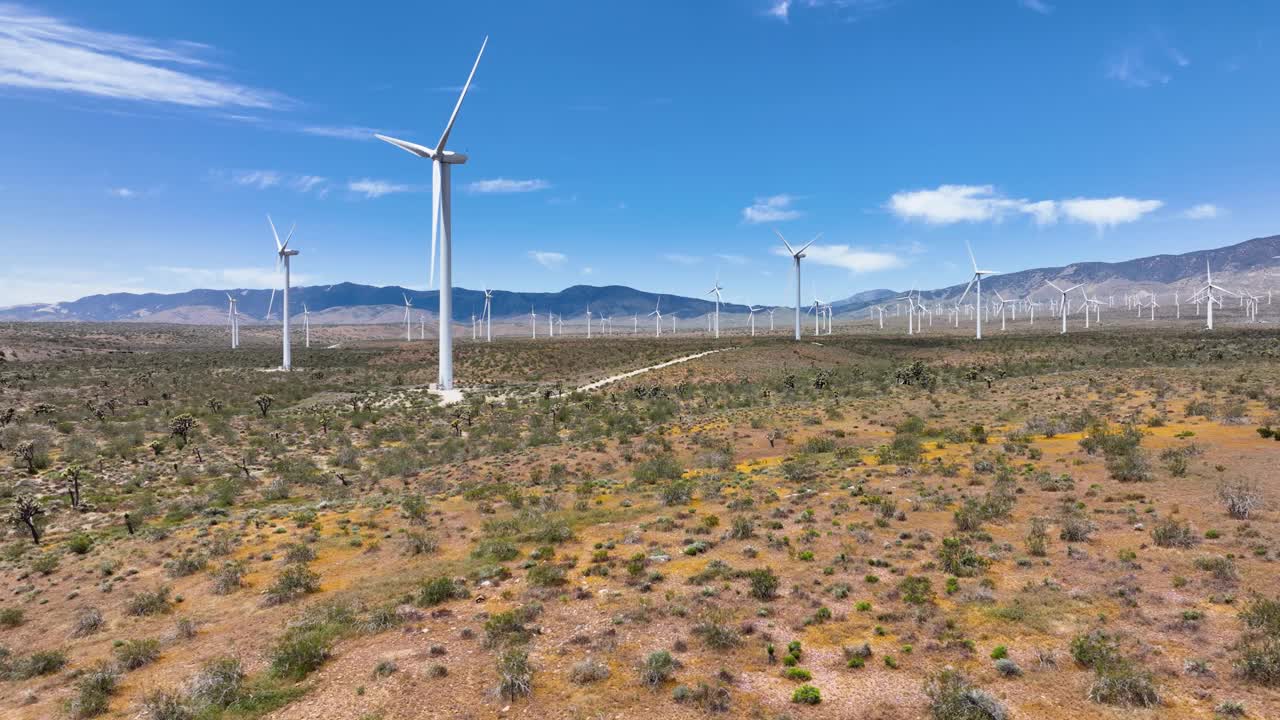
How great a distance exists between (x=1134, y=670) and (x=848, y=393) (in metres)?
45.1

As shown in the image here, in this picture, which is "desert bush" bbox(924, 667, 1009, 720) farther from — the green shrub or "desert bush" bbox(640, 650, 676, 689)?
"desert bush" bbox(640, 650, 676, 689)

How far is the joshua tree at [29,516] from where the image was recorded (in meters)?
24.5

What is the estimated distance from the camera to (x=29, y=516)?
2508cm

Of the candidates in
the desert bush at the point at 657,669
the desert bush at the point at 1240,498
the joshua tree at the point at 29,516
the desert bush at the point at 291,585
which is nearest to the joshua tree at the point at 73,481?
the joshua tree at the point at 29,516

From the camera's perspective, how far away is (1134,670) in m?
11.3

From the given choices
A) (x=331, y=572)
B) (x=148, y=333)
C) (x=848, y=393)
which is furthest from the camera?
(x=148, y=333)

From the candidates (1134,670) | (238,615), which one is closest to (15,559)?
(238,615)

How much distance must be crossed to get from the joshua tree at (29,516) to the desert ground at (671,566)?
293mm

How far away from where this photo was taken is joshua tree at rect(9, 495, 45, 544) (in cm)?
2450

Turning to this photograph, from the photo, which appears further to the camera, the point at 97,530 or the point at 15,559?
the point at 97,530

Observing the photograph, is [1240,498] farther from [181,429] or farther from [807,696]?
[181,429]

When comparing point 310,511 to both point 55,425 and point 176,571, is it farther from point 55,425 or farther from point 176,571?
point 55,425

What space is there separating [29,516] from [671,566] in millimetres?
26494

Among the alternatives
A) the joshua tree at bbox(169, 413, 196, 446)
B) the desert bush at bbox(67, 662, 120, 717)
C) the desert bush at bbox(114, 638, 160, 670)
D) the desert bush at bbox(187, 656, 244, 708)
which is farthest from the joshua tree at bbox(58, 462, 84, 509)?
the desert bush at bbox(187, 656, 244, 708)
